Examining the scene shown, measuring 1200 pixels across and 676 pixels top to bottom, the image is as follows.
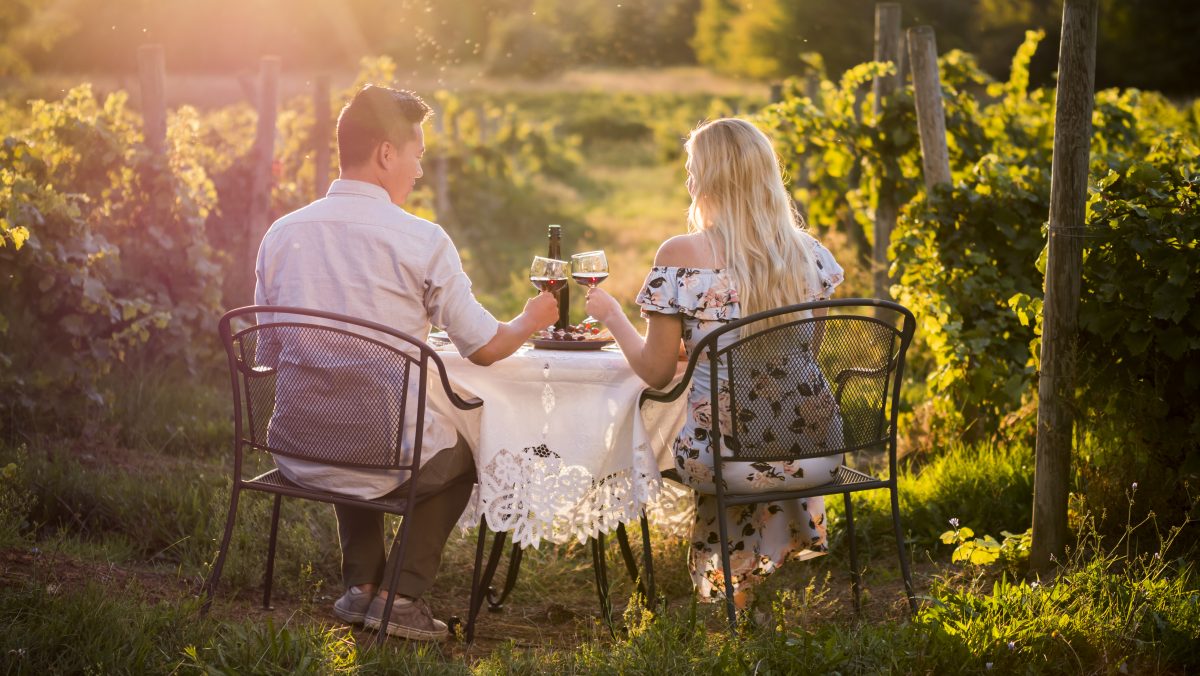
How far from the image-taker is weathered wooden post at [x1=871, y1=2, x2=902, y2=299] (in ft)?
20.8

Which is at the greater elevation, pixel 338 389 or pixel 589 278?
pixel 589 278

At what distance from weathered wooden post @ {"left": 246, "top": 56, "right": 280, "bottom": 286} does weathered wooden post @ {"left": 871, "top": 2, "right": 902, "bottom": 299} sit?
11.7 feet

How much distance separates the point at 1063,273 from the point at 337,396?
2.21 metres

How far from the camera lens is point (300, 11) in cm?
2478

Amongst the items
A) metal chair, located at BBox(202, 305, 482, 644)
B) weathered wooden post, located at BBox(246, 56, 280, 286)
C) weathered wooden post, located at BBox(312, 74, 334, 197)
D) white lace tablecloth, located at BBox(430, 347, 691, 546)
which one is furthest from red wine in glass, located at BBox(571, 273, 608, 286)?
weathered wooden post, located at BBox(312, 74, 334, 197)

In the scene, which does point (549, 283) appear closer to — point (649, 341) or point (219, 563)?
point (649, 341)

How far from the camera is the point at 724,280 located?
3215 mm

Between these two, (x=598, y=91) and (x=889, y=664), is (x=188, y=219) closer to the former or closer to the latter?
(x=889, y=664)

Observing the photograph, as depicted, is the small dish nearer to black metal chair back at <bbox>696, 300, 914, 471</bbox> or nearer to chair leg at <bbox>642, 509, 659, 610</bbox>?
black metal chair back at <bbox>696, 300, 914, 471</bbox>

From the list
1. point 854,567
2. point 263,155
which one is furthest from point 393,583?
point 263,155

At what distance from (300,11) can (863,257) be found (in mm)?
19817

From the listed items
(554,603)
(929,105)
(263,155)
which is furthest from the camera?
(263,155)

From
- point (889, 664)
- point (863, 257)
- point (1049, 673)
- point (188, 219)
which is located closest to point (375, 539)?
point (889, 664)

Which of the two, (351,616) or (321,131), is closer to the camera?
(351,616)
